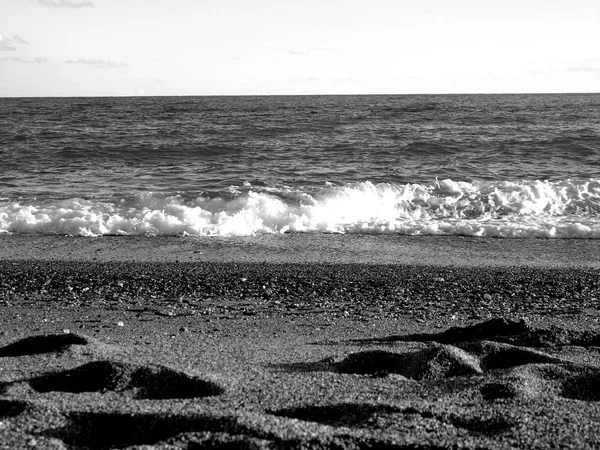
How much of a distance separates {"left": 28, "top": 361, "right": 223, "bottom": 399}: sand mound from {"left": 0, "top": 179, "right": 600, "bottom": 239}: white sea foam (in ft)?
20.9

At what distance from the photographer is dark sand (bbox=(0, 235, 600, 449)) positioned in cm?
301

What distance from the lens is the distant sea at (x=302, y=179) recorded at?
10.5 m

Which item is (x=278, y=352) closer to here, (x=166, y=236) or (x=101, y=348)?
(x=101, y=348)

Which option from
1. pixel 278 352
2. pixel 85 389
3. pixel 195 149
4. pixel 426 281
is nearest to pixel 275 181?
pixel 195 149

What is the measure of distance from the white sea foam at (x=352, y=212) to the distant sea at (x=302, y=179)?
30 millimetres

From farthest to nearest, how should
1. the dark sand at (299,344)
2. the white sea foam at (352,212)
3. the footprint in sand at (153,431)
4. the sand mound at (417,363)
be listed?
the white sea foam at (352,212) < the sand mound at (417,363) < the dark sand at (299,344) < the footprint in sand at (153,431)

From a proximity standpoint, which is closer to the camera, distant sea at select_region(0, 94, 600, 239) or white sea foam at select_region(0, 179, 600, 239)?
white sea foam at select_region(0, 179, 600, 239)

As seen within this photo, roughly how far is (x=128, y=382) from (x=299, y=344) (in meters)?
1.68

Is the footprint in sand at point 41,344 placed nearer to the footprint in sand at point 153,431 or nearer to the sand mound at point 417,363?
the footprint in sand at point 153,431

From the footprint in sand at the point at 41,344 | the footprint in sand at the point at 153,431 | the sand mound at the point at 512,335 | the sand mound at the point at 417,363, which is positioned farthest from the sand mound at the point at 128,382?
the sand mound at the point at 512,335

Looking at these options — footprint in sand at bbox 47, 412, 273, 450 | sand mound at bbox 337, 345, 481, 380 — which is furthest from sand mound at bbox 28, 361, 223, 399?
sand mound at bbox 337, 345, 481, 380

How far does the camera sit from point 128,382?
370cm

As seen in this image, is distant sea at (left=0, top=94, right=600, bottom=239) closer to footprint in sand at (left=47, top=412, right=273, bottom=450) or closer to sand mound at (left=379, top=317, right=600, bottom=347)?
sand mound at (left=379, top=317, right=600, bottom=347)

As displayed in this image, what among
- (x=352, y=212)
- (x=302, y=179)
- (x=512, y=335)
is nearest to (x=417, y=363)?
(x=512, y=335)
